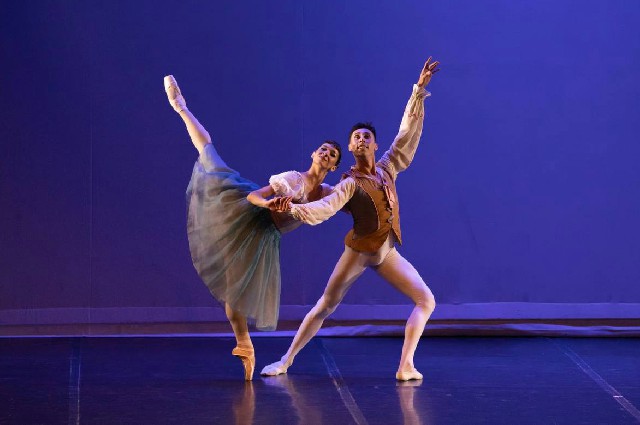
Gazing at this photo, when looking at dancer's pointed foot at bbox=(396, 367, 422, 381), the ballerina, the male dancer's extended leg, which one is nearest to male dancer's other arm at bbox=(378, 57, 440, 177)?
the ballerina

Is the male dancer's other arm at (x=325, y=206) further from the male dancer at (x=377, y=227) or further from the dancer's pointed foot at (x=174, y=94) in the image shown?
the dancer's pointed foot at (x=174, y=94)

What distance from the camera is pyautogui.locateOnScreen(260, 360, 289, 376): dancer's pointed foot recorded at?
181 inches

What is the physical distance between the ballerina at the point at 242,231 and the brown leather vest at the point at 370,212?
156 mm

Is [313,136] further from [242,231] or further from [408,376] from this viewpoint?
[408,376]

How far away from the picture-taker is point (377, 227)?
174 inches

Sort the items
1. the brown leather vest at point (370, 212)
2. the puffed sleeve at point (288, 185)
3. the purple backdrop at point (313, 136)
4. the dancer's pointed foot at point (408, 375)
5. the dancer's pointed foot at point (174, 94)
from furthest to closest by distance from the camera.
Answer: the purple backdrop at point (313, 136) < the dancer's pointed foot at point (174, 94) < the dancer's pointed foot at point (408, 375) < the brown leather vest at point (370, 212) < the puffed sleeve at point (288, 185)

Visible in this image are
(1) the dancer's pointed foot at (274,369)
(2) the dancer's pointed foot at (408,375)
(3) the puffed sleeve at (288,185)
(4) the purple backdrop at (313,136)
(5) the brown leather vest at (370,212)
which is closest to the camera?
(3) the puffed sleeve at (288,185)

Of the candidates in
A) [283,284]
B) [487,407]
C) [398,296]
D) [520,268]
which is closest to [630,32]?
[520,268]

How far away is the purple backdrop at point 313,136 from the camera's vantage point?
5.98 metres

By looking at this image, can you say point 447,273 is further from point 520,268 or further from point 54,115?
point 54,115

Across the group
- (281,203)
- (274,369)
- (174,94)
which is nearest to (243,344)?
(274,369)

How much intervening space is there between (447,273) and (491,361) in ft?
3.38

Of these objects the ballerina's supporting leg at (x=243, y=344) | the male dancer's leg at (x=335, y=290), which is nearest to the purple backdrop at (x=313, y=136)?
the male dancer's leg at (x=335, y=290)

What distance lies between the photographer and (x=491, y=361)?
203 inches
